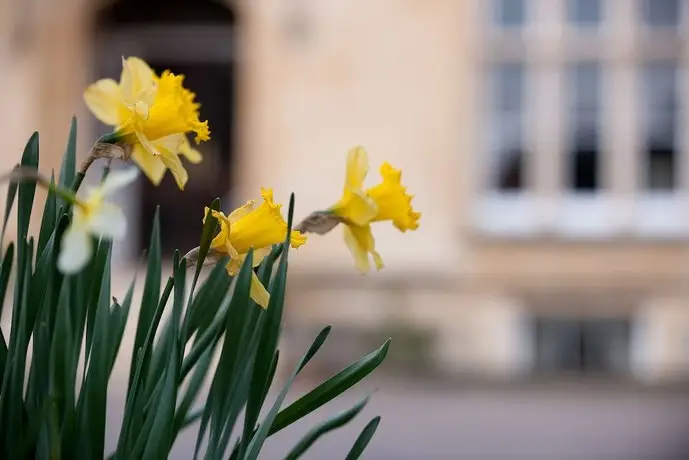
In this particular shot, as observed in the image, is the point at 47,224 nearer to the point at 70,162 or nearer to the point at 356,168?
the point at 70,162

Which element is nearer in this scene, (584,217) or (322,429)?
(322,429)

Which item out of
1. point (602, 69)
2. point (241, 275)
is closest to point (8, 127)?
point (602, 69)

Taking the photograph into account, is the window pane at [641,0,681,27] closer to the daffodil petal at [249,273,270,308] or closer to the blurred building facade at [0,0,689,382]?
the blurred building facade at [0,0,689,382]

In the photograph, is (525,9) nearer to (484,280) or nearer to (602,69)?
(602,69)

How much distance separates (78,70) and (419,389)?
3277 mm

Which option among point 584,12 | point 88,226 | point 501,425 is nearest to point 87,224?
point 88,226

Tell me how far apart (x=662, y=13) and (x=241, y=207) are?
21.7 ft

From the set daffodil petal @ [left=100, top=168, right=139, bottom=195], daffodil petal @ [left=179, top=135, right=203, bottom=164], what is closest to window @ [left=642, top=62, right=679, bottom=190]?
daffodil petal @ [left=179, top=135, right=203, bottom=164]

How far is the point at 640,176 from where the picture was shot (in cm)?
694

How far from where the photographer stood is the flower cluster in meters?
0.76

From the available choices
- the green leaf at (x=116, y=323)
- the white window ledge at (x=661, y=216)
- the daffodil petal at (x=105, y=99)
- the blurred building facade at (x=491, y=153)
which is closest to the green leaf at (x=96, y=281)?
the green leaf at (x=116, y=323)

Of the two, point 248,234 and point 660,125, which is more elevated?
point 660,125

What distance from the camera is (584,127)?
6.98 meters

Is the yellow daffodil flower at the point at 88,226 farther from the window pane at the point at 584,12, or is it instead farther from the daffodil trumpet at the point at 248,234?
the window pane at the point at 584,12
